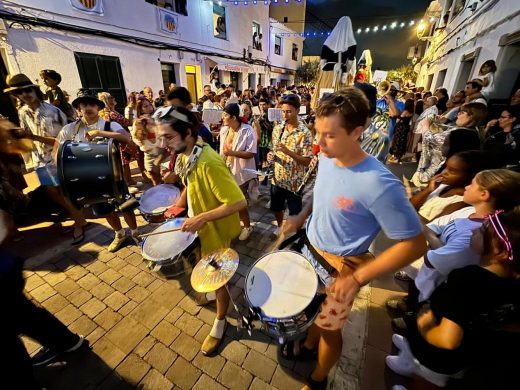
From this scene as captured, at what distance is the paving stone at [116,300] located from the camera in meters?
2.88

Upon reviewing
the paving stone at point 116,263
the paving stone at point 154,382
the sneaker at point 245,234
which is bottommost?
the paving stone at point 154,382

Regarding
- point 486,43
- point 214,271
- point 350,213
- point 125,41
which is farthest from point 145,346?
point 125,41

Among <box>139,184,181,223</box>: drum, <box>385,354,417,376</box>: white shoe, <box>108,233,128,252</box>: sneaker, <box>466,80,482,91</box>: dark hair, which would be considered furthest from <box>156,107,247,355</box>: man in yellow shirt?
<box>466,80,482,91</box>: dark hair

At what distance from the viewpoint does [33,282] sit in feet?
10.5

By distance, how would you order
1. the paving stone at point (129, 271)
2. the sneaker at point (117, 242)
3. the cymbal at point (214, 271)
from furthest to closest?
the sneaker at point (117, 242)
the paving stone at point (129, 271)
the cymbal at point (214, 271)

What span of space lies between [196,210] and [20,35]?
1053 centimetres

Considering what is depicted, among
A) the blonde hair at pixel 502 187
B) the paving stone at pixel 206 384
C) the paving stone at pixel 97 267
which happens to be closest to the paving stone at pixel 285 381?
the paving stone at pixel 206 384

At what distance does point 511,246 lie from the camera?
128 centimetres

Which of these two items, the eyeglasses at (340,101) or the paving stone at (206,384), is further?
the paving stone at (206,384)

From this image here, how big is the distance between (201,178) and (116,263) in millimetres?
2517

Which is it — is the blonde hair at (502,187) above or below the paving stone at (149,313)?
above

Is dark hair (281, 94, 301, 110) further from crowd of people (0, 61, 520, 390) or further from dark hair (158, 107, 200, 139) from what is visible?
dark hair (158, 107, 200, 139)

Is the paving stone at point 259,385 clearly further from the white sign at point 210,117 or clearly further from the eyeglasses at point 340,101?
the white sign at point 210,117

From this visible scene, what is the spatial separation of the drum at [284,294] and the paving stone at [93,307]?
2231mm
